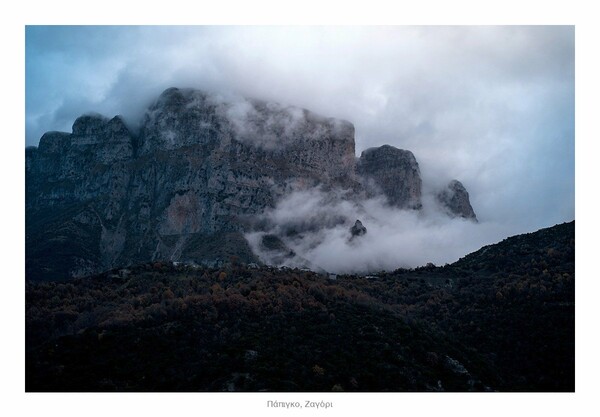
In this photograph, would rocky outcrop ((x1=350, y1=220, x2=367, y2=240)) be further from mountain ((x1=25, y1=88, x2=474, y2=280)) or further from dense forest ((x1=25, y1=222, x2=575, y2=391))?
dense forest ((x1=25, y1=222, x2=575, y2=391))

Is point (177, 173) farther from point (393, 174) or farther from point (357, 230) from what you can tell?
point (393, 174)

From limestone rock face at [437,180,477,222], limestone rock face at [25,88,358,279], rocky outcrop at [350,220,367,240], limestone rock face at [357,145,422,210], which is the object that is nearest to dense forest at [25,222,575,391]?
limestone rock face at [25,88,358,279]

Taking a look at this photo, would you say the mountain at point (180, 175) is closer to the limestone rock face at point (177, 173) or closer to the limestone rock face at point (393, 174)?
the limestone rock face at point (177, 173)

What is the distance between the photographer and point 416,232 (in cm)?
15350

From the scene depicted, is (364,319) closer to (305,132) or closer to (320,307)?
(320,307)

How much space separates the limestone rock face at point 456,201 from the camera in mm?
185625

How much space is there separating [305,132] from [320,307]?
95079 mm

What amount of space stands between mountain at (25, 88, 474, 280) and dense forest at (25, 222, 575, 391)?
50859mm

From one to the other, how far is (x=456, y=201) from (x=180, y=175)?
98638mm

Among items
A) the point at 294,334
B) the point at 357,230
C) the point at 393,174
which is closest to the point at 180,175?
the point at 357,230

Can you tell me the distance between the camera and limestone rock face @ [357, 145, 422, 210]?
170 metres

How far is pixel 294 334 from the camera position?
122 ft

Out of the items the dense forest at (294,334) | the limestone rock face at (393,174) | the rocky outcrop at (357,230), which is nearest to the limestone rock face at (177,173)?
the rocky outcrop at (357,230)

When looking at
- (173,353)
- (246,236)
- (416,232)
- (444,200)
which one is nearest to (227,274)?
(173,353)
